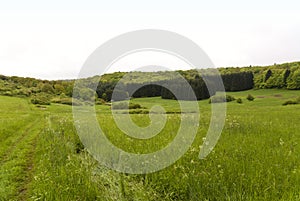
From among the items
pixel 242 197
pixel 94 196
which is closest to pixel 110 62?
pixel 94 196

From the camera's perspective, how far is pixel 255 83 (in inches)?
3895

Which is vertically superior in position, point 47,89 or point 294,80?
point 47,89

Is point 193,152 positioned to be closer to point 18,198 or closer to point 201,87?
point 18,198

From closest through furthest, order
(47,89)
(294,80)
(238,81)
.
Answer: (294,80) < (47,89) < (238,81)

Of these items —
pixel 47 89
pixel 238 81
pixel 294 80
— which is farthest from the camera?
pixel 238 81

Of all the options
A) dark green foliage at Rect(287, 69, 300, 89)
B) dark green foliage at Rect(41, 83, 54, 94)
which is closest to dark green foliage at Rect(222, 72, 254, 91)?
dark green foliage at Rect(287, 69, 300, 89)

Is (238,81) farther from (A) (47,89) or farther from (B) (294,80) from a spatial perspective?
(A) (47,89)

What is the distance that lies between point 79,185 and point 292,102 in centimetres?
5802

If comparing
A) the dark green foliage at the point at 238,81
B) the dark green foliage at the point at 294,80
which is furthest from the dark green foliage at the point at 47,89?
the dark green foliage at the point at 294,80

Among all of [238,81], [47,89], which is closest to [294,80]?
[238,81]

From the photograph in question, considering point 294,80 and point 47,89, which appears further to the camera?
point 47,89

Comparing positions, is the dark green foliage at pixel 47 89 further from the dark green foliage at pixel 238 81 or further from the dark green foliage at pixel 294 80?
the dark green foliage at pixel 294 80

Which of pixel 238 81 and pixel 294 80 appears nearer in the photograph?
pixel 294 80

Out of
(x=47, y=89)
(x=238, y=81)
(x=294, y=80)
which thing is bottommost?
(x=294, y=80)
